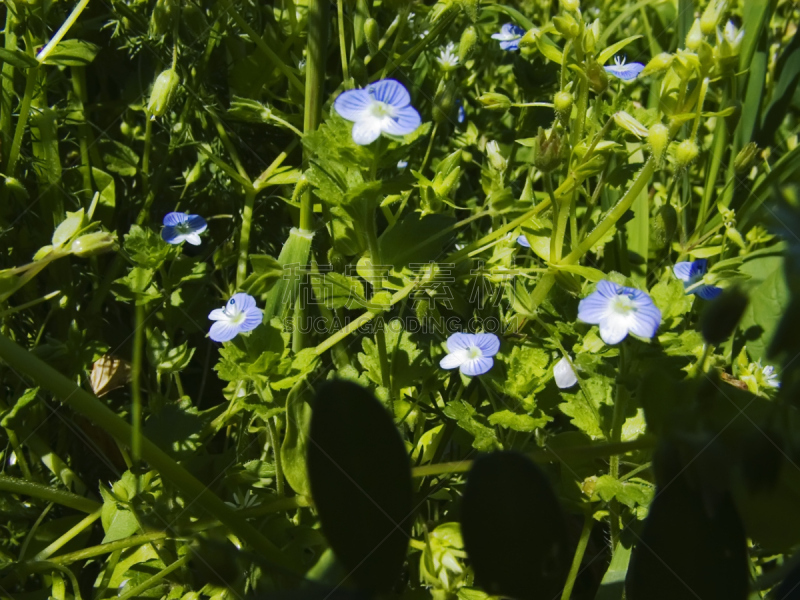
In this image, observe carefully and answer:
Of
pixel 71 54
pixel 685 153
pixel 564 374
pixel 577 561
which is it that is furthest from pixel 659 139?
pixel 71 54

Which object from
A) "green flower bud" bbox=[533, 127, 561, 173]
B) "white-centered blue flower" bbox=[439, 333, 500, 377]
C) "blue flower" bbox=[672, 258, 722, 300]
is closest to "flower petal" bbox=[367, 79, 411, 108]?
"green flower bud" bbox=[533, 127, 561, 173]

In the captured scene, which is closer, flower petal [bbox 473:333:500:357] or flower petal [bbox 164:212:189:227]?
flower petal [bbox 473:333:500:357]

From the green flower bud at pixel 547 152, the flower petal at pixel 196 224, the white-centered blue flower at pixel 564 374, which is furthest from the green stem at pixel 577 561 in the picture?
the flower petal at pixel 196 224

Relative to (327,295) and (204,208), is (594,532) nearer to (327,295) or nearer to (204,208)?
(327,295)

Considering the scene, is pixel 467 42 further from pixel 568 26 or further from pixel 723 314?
pixel 723 314

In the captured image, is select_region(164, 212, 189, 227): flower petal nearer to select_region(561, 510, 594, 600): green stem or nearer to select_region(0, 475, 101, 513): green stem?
select_region(0, 475, 101, 513): green stem

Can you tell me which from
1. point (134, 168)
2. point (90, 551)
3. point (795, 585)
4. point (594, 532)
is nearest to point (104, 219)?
point (134, 168)
